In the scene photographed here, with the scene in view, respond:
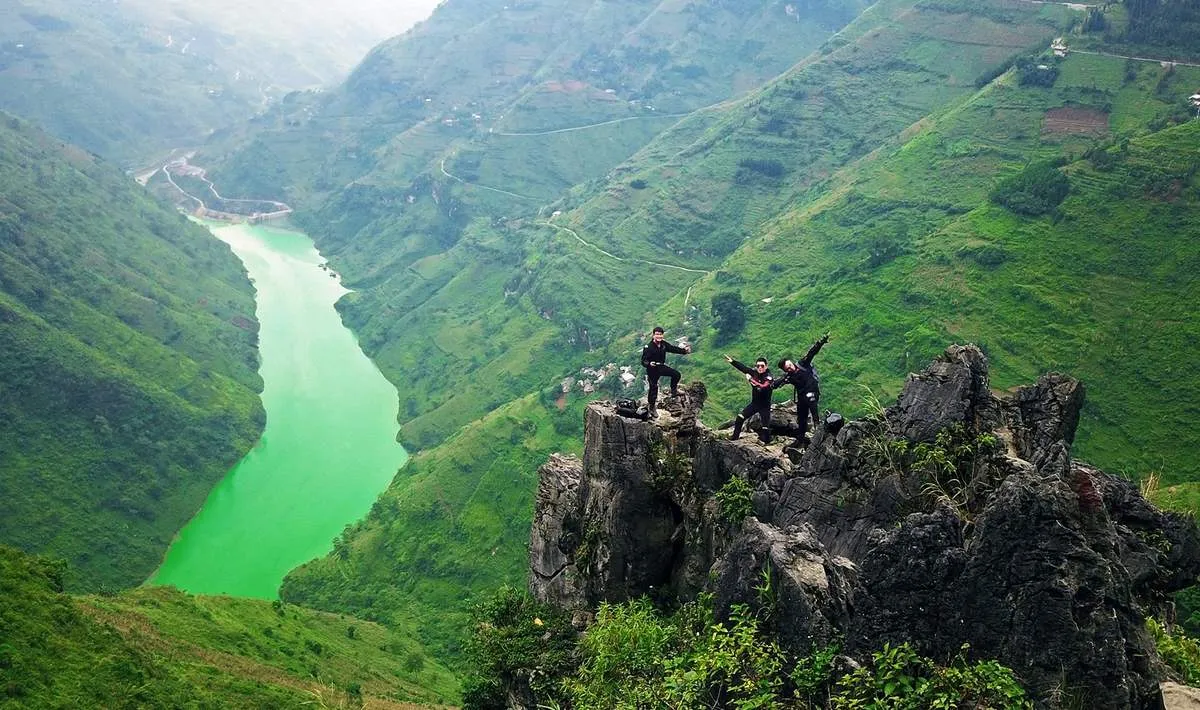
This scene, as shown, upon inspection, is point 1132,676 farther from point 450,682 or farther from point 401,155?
point 401,155

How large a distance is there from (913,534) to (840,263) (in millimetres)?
66717

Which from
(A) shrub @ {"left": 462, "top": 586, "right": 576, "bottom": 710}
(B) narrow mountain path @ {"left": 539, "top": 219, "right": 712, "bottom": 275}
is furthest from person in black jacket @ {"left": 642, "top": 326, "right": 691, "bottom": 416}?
(B) narrow mountain path @ {"left": 539, "top": 219, "right": 712, "bottom": 275}

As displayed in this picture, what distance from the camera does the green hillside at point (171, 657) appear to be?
25.3m

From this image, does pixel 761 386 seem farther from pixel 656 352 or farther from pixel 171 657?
pixel 171 657

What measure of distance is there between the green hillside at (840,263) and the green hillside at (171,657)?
15.8 metres

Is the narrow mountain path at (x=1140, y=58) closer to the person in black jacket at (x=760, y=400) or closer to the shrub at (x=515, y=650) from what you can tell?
the person in black jacket at (x=760, y=400)

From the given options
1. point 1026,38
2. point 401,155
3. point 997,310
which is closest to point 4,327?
point 997,310

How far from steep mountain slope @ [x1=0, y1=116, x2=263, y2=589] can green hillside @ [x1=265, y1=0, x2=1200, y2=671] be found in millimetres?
18698

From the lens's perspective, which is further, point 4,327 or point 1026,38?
point 1026,38

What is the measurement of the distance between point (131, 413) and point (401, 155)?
10878 cm

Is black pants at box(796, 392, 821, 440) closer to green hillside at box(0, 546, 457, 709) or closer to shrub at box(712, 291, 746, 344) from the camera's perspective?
green hillside at box(0, 546, 457, 709)

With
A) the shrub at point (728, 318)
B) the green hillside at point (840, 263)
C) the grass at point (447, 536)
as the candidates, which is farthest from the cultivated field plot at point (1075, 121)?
the grass at point (447, 536)

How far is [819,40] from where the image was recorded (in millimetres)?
187000

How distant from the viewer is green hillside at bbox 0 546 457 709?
2534 cm
